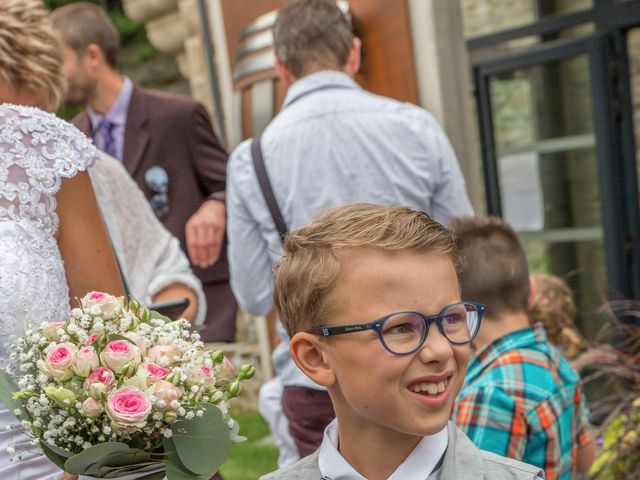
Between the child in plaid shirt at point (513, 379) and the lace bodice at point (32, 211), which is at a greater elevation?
the lace bodice at point (32, 211)

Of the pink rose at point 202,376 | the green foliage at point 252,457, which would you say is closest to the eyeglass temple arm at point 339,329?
the pink rose at point 202,376

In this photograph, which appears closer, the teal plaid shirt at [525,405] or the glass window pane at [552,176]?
the teal plaid shirt at [525,405]

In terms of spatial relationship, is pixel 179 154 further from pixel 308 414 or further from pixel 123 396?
pixel 123 396

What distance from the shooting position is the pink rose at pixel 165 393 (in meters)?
1.95

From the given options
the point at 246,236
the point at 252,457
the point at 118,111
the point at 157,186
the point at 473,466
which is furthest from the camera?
the point at 252,457

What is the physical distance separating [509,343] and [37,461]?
128cm

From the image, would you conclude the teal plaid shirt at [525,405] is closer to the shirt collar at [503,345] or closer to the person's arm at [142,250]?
the shirt collar at [503,345]

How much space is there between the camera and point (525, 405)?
2.90 meters

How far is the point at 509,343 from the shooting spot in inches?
120

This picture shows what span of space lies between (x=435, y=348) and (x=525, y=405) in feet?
3.34

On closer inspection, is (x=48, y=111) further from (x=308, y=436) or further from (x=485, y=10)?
(x=485, y=10)

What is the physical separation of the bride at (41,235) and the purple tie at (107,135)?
203cm

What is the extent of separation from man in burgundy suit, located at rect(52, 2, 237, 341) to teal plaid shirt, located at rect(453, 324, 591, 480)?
1.71 meters

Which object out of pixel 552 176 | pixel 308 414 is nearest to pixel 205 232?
pixel 308 414
